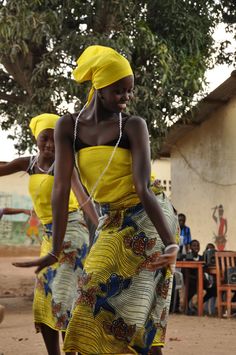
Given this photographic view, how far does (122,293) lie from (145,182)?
0.51 meters

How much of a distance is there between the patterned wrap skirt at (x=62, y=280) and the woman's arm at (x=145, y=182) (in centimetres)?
165

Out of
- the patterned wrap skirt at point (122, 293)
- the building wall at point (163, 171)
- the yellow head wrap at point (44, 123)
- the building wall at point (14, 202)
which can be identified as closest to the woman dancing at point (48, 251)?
the yellow head wrap at point (44, 123)

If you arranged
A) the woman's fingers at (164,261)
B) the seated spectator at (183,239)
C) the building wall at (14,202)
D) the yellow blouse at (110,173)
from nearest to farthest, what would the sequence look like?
the woman's fingers at (164,261), the yellow blouse at (110,173), the seated spectator at (183,239), the building wall at (14,202)

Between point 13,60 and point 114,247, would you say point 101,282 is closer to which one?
point 114,247

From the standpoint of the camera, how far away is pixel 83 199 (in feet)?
13.1

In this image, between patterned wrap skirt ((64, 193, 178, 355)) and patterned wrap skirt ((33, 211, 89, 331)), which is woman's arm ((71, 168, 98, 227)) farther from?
patterned wrap skirt ((64, 193, 178, 355))

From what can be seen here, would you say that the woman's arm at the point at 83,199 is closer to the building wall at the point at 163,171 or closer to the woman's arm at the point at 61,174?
the woman's arm at the point at 61,174

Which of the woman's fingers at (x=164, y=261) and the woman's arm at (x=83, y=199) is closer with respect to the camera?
the woman's fingers at (x=164, y=261)

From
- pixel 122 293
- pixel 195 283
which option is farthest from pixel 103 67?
pixel 195 283

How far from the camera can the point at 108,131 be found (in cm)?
302

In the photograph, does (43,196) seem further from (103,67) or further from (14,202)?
(14,202)

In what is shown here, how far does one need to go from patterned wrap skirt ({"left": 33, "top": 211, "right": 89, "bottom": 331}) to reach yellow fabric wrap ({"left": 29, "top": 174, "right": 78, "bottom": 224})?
0.06m

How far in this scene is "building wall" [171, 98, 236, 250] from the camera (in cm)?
1391

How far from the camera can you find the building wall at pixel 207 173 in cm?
1391
